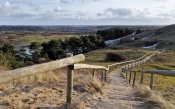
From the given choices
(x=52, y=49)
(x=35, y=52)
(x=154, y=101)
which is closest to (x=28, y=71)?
(x=154, y=101)

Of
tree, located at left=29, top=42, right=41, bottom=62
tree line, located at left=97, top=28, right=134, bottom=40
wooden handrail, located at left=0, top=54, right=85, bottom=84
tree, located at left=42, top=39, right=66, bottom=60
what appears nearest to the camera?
wooden handrail, located at left=0, top=54, right=85, bottom=84

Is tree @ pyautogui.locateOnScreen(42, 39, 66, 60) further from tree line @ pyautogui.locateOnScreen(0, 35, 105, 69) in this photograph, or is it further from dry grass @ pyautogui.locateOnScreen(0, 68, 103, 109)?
dry grass @ pyautogui.locateOnScreen(0, 68, 103, 109)

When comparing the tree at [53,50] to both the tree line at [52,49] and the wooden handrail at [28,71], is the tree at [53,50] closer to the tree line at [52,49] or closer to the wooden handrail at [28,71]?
the tree line at [52,49]

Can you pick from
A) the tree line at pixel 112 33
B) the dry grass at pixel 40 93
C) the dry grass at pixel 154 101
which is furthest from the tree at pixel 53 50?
the tree line at pixel 112 33

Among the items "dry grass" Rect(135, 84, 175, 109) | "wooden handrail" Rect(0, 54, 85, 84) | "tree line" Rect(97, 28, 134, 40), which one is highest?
"wooden handrail" Rect(0, 54, 85, 84)

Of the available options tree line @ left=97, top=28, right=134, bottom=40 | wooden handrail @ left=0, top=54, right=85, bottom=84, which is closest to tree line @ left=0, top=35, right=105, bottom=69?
wooden handrail @ left=0, top=54, right=85, bottom=84

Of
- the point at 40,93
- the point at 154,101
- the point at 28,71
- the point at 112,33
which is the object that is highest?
the point at 28,71

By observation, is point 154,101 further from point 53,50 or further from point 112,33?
point 112,33

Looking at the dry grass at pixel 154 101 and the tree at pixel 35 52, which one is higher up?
the dry grass at pixel 154 101

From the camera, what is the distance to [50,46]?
64562 mm

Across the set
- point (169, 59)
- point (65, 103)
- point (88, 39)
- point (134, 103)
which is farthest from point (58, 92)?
point (88, 39)

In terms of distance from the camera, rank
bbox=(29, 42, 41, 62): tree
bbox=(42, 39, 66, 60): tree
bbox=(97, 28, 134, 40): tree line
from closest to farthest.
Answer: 1. bbox=(29, 42, 41, 62): tree
2. bbox=(42, 39, 66, 60): tree
3. bbox=(97, 28, 134, 40): tree line

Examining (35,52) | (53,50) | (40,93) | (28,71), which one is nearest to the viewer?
(28,71)

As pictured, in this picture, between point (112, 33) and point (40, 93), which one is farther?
point (112, 33)
